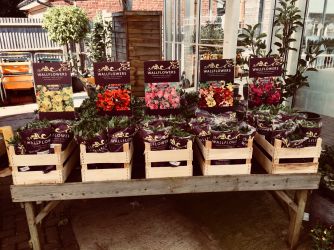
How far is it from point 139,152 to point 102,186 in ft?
2.27

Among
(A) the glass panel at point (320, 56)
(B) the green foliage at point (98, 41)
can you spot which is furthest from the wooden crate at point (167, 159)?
(B) the green foliage at point (98, 41)

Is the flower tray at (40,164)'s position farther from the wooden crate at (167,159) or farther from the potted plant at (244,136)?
the potted plant at (244,136)

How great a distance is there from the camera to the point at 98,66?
297 centimetres

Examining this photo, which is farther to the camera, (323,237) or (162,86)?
(162,86)

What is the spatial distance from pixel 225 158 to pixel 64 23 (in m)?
8.68

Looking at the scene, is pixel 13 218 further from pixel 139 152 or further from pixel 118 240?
pixel 139 152

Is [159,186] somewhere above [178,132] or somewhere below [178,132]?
below

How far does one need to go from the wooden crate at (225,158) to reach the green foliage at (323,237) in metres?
0.91

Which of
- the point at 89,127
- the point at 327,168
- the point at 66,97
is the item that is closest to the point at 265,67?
the point at 327,168

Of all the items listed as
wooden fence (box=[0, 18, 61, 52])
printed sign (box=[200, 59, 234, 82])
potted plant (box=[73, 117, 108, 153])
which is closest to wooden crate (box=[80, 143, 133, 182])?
potted plant (box=[73, 117, 108, 153])

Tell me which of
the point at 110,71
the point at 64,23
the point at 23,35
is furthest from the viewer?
the point at 23,35

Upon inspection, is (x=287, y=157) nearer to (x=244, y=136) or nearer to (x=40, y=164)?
(x=244, y=136)

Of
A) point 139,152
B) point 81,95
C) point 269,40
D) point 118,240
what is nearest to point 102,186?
point 139,152

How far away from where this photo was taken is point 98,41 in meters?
10.4
